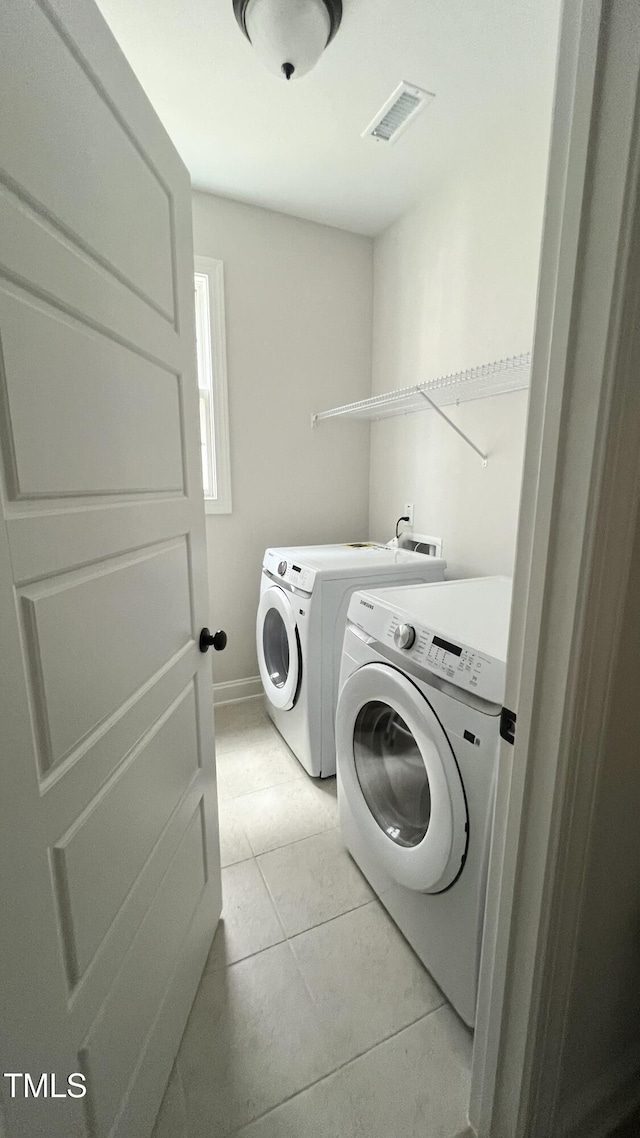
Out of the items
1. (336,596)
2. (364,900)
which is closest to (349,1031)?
(364,900)

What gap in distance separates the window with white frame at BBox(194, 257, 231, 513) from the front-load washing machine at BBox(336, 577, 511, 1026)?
1.32 metres

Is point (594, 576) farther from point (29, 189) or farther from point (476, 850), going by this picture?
point (29, 189)

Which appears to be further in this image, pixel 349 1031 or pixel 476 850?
pixel 349 1031

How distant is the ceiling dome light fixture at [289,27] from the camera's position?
1.18 m

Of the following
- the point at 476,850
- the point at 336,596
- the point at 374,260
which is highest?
the point at 374,260

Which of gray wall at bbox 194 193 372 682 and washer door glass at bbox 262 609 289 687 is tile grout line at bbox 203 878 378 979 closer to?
washer door glass at bbox 262 609 289 687

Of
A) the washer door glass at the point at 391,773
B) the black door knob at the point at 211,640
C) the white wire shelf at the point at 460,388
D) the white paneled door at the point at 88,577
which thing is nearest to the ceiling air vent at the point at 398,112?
the white wire shelf at the point at 460,388

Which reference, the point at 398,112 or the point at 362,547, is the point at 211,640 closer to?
the point at 362,547

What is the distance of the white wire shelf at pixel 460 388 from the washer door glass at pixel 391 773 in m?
1.10

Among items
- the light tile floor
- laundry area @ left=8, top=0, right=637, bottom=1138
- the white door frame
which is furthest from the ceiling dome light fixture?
the light tile floor

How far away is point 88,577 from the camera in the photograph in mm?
636

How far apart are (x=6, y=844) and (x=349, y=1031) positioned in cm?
109

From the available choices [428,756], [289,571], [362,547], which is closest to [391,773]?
[428,756]

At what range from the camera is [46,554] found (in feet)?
1.78
